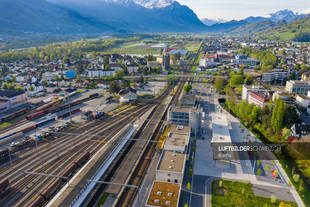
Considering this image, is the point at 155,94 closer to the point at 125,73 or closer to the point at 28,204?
the point at 125,73

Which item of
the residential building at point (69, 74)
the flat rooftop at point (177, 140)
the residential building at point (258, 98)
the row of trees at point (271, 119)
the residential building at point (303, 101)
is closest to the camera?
the flat rooftop at point (177, 140)

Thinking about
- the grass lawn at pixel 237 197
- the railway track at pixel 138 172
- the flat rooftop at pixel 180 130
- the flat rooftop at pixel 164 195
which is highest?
the flat rooftop at pixel 180 130

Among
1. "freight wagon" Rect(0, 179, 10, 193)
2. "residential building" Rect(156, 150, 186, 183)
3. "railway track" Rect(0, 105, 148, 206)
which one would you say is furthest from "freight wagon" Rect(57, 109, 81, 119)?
"residential building" Rect(156, 150, 186, 183)

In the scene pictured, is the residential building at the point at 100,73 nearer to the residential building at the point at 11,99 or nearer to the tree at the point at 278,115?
the residential building at the point at 11,99

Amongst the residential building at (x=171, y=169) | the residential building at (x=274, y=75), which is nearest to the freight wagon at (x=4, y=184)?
the residential building at (x=171, y=169)

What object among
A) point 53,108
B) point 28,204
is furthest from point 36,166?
point 53,108

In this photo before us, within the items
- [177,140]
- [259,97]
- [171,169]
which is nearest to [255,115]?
[259,97]
